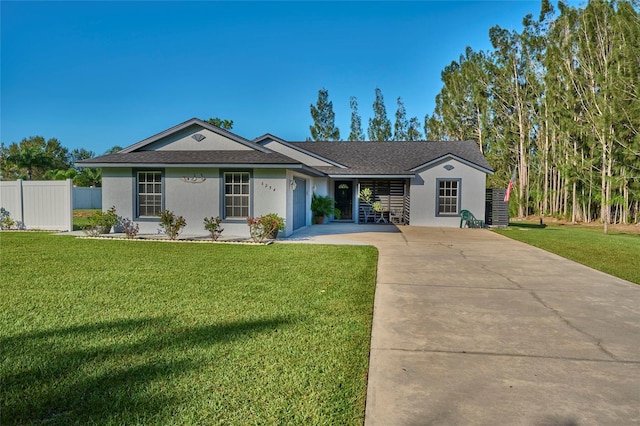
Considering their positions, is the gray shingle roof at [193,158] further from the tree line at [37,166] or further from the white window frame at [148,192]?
the tree line at [37,166]

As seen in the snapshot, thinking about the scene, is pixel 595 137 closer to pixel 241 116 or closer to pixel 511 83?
pixel 511 83

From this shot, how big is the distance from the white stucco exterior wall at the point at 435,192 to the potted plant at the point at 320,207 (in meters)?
4.10

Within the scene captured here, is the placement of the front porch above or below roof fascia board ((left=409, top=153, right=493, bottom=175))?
below

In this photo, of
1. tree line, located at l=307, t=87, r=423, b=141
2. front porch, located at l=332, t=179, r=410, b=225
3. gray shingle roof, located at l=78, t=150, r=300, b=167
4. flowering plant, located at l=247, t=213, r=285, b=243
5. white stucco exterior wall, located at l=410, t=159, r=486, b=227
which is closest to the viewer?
flowering plant, located at l=247, t=213, r=285, b=243

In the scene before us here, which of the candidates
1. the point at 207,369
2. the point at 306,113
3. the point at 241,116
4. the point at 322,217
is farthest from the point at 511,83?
the point at 207,369

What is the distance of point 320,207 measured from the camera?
1973cm

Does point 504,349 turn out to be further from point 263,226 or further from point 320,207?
point 320,207

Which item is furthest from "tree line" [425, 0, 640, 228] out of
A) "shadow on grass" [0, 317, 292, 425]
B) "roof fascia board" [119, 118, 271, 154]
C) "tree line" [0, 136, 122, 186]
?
"tree line" [0, 136, 122, 186]

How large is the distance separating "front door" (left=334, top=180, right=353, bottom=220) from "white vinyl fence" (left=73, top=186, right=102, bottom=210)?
20.9 meters

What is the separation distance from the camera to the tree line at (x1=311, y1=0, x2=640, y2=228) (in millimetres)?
18562

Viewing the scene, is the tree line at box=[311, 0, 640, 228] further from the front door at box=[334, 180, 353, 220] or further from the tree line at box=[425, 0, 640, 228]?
the front door at box=[334, 180, 353, 220]

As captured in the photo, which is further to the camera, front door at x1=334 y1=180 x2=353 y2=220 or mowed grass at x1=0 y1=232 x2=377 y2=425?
front door at x1=334 y1=180 x2=353 y2=220

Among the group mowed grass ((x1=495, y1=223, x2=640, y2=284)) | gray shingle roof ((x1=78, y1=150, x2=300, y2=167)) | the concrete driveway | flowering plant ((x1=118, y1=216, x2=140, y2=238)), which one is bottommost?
the concrete driveway

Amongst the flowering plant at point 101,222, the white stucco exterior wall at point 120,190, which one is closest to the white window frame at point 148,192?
the white stucco exterior wall at point 120,190
